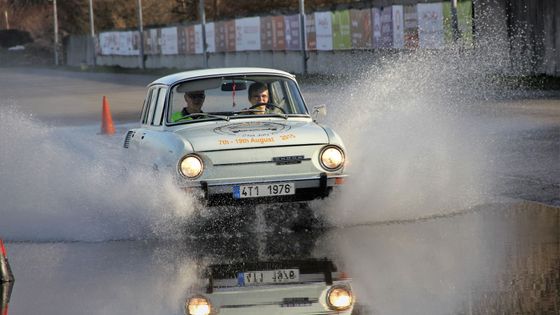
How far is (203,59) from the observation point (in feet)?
201

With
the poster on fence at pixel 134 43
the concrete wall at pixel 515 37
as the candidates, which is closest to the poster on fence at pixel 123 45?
the poster on fence at pixel 134 43

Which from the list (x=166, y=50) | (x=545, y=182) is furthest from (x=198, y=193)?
(x=166, y=50)

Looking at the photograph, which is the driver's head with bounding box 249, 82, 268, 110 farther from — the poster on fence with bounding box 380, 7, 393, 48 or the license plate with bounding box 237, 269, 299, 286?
the poster on fence with bounding box 380, 7, 393, 48

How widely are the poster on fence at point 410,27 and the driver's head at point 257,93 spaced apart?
26126 mm

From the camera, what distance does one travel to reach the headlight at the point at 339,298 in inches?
294

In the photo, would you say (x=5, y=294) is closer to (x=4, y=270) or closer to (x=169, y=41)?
(x=4, y=270)

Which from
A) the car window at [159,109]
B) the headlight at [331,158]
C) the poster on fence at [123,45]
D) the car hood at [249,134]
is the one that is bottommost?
the poster on fence at [123,45]

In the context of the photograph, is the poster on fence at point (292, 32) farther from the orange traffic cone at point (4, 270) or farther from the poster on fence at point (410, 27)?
the orange traffic cone at point (4, 270)

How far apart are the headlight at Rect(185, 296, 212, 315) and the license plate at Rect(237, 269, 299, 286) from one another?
59 centimetres

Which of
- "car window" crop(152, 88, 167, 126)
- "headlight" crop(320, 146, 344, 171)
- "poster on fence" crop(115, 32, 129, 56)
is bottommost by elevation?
"poster on fence" crop(115, 32, 129, 56)

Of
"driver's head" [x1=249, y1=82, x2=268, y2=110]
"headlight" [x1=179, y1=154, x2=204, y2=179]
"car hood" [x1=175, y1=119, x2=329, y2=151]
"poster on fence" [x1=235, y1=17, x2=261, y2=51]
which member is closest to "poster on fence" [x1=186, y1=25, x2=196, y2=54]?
"poster on fence" [x1=235, y1=17, x2=261, y2=51]

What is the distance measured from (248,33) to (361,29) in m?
13.0

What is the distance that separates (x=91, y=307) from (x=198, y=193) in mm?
3009

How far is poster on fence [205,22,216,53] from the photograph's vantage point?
2389 inches
